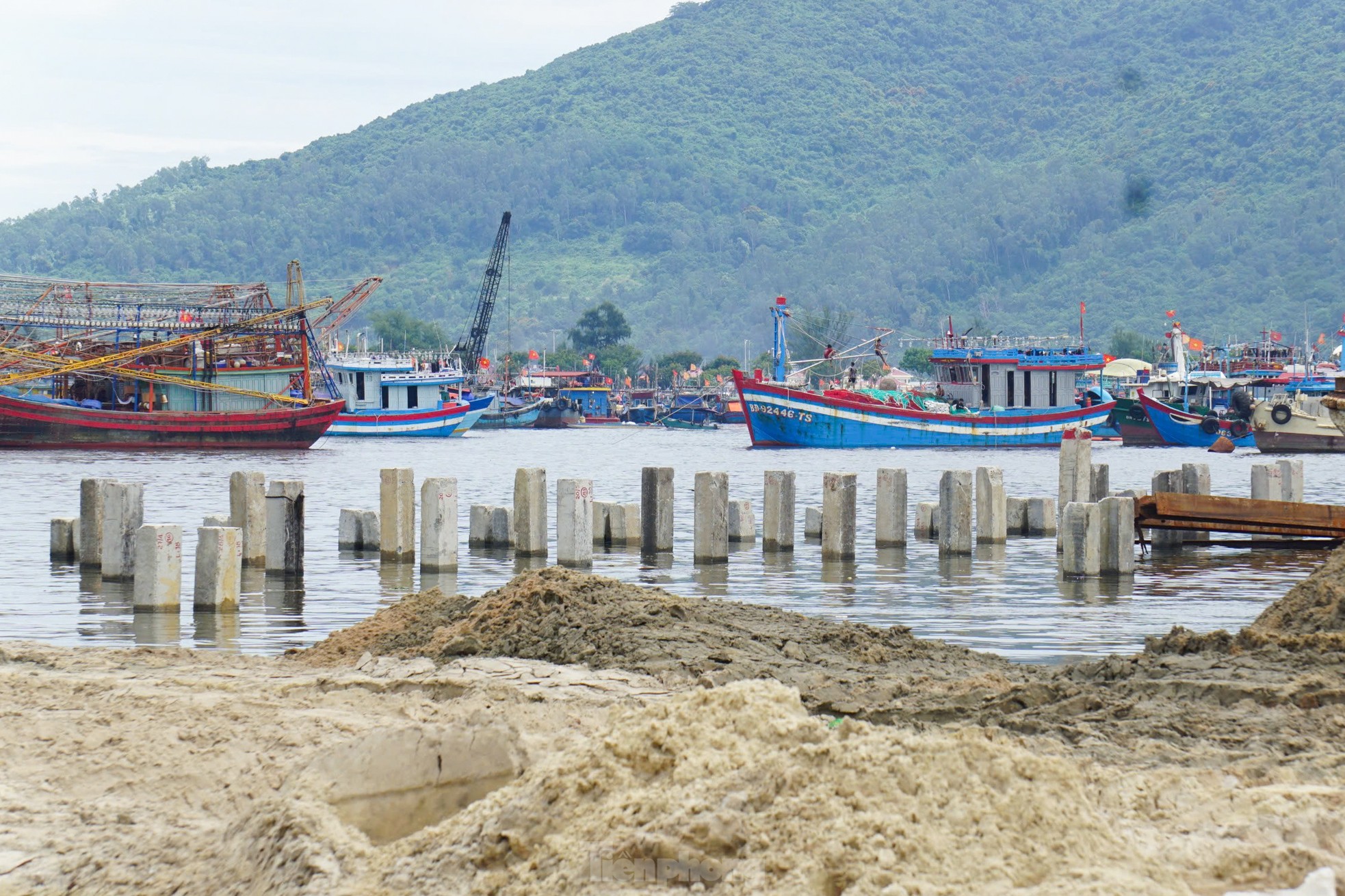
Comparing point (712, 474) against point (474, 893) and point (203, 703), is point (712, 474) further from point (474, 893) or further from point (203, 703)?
point (474, 893)

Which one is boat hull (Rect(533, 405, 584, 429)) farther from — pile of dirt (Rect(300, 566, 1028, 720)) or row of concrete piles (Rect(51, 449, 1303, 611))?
pile of dirt (Rect(300, 566, 1028, 720))

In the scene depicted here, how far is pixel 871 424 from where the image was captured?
7000 centimetres

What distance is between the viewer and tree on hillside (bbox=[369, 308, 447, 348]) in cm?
18012

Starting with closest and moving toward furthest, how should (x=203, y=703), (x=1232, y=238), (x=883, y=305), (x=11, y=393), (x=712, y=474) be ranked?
(x=203, y=703) < (x=712, y=474) < (x=11, y=393) < (x=1232, y=238) < (x=883, y=305)

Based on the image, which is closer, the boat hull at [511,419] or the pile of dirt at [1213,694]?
the pile of dirt at [1213,694]

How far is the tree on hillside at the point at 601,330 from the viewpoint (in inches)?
7156

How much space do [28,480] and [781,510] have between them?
25.3 metres

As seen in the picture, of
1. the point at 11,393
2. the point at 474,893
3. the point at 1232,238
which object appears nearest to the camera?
the point at 474,893

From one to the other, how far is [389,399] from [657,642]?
7384 centimetres

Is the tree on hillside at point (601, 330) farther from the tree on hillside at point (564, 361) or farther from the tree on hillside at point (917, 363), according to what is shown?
the tree on hillside at point (917, 363)

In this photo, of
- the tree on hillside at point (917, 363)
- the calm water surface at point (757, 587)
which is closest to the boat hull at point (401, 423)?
the calm water surface at point (757, 587)

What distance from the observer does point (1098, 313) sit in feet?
596

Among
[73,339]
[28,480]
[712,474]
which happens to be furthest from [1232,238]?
[712,474]

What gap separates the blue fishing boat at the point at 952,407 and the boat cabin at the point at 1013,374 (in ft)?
0.10
